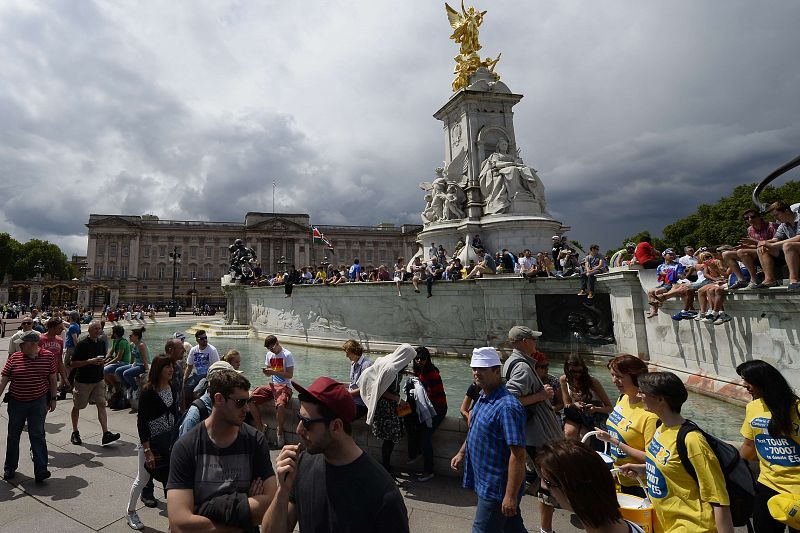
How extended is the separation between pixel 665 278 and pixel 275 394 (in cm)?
909

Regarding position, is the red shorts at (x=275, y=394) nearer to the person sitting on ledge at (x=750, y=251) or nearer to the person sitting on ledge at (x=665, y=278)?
the person sitting on ledge at (x=750, y=251)

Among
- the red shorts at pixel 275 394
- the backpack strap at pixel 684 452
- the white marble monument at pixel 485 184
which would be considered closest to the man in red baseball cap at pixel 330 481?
the backpack strap at pixel 684 452

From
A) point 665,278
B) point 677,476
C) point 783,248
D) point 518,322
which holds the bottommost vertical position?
point 677,476

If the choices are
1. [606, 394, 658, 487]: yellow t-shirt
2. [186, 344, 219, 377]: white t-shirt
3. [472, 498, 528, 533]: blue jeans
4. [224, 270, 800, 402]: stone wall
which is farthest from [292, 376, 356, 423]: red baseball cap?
[224, 270, 800, 402]: stone wall

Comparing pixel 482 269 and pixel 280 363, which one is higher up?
pixel 482 269

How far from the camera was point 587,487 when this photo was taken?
1702 millimetres

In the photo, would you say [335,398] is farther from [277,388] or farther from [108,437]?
[108,437]

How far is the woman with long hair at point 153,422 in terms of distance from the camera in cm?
385

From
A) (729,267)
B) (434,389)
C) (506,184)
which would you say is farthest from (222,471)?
(506,184)

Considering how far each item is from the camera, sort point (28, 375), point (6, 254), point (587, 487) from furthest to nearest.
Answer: point (6, 254) → point (28, 375) → point (587, 487)

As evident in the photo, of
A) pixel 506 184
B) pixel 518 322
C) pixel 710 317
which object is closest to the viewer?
pixel 710 317

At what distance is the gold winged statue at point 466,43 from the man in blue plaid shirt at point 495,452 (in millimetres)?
21754

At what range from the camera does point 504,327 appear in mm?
13008

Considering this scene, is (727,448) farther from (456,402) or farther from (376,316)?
(376,316)
